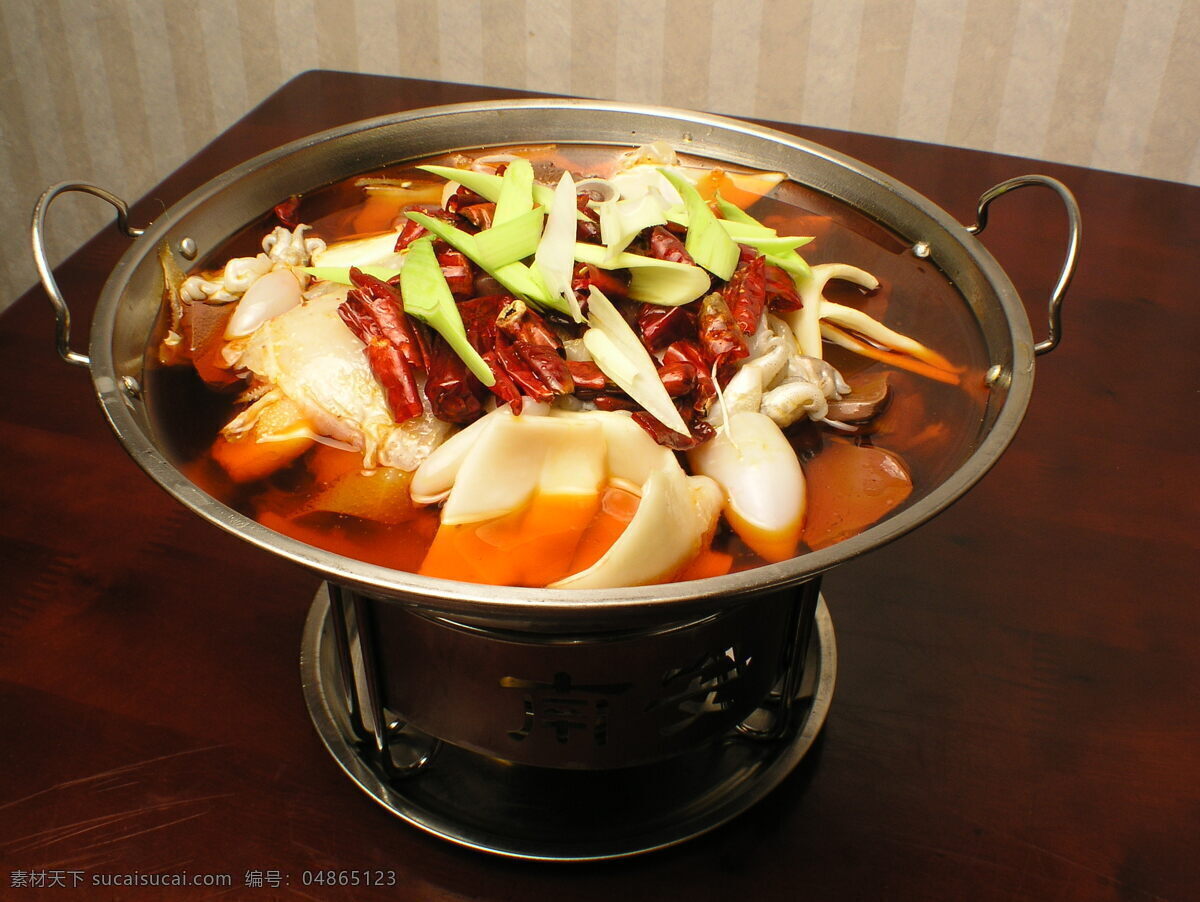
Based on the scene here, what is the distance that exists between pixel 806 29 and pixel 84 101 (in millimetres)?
3070

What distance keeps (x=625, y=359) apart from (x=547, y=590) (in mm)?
493

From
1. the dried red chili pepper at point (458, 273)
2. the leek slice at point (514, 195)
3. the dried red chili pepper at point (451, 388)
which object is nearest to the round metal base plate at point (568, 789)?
the dried red chili pepper at point (451, 388)

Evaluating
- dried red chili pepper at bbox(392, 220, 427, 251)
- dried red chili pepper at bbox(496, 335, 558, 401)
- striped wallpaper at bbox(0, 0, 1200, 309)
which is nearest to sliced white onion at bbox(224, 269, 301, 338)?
dried red chili pepper at bbox(392, 220, 427, 251)

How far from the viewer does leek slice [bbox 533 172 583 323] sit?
1.59 meters

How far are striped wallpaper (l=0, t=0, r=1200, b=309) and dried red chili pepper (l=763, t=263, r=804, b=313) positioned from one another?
2.62 meters

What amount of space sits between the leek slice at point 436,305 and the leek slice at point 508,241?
76 millimetres

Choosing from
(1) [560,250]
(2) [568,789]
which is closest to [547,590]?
(1) [560,250]

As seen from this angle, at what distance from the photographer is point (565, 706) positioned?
5.32 ft

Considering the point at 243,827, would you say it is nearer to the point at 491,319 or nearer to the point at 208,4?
the point at 491,319

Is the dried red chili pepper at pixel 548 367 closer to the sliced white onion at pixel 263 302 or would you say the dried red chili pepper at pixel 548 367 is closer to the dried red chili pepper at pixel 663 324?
the dried red chili pepper at pixel 663 324

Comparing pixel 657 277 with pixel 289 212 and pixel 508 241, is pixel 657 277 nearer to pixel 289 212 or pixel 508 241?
pixel 508 241

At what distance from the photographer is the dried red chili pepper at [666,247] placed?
1653mm

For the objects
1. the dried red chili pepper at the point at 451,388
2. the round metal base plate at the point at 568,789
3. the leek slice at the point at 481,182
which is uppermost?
the leek slice at the point at 481,182

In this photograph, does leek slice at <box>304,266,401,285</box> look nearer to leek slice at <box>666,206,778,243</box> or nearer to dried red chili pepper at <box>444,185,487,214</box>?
dried red chili pepper at <box>444,185,487,214</box>
